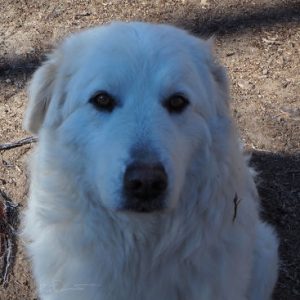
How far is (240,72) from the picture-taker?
5.14 meters

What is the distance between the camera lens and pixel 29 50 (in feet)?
17.3

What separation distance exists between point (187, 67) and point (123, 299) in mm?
1183

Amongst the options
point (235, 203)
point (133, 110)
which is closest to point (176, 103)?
point (133, 110)

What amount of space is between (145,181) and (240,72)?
2854 millimetres

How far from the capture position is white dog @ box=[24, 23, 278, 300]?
2684 millimetres

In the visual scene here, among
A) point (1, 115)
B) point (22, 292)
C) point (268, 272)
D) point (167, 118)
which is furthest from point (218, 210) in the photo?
point (1, 115)

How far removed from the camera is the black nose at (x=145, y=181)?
2500 mm

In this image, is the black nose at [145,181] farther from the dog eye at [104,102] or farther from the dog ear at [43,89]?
the dog ear at [43,89]

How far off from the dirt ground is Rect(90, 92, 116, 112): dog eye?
5.45 ft

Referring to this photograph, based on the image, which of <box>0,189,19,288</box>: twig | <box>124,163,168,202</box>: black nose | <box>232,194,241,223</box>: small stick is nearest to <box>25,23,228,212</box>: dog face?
<box>124,163,168,202</box>: black nose

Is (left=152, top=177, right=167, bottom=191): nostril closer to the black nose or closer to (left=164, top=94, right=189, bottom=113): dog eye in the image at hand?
the black nose

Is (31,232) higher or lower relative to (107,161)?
lower

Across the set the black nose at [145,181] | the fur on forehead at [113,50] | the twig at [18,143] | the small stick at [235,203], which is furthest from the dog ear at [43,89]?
the twig at [18,143]

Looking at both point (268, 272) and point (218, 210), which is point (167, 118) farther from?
point (268, 272)
